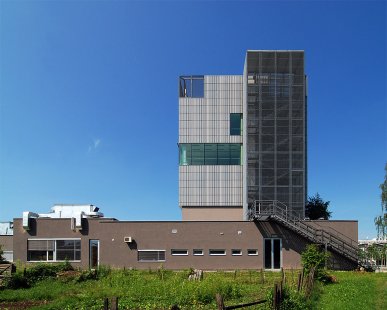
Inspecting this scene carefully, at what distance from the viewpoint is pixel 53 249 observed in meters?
33.2

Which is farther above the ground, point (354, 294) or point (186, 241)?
point (186, 241)

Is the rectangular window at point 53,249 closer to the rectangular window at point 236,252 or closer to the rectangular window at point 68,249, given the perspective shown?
the rectangular window at point 68,249

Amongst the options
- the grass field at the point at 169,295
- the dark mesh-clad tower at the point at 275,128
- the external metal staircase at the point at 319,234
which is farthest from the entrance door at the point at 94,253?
the dark mesh-clad tower at the point at 275,128

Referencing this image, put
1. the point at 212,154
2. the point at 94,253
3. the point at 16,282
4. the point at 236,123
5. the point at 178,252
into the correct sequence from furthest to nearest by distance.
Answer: the point at 236,123 < the point at 212,154 < the point at 94,253 < the point at 178,252 < the point at 16,282

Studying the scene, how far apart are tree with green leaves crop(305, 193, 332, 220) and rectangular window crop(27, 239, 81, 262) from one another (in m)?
25.0

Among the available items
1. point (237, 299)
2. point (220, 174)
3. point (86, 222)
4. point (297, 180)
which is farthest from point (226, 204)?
point (237, 299)

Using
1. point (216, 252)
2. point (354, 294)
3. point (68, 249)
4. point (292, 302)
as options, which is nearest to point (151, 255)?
point (216, 252)

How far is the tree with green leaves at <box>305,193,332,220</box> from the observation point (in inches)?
1838

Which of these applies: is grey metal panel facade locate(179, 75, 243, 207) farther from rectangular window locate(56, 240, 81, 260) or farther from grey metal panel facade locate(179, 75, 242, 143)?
rectangular window locate(56, 240, 81, 260)

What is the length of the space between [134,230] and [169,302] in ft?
58.5

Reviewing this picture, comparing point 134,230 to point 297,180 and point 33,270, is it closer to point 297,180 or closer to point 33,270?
point 33,270

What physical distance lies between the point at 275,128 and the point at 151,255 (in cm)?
1453

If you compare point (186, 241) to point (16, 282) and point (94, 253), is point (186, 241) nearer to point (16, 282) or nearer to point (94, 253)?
point (94, 253)

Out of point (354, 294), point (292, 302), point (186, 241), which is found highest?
point (292, 302)
